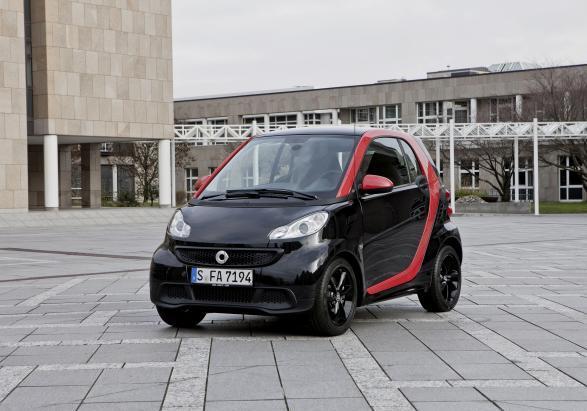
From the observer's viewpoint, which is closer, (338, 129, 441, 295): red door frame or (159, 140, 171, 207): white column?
(338, 129, 441, 295): red door frame

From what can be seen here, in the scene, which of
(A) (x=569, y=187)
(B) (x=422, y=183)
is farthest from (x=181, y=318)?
(A) (x=569, y=187)

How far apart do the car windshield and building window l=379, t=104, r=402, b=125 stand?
68925 millimetres

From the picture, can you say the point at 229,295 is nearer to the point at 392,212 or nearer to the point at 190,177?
the point at 392,212

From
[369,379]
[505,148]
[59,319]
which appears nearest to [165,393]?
[369,379]

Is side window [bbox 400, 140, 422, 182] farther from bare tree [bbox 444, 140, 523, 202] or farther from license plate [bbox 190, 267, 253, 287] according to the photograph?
bare tree [bbox 444, 140, 523, 202]

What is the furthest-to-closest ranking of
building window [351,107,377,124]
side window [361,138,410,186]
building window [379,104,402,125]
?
1. building window [351,107,377,124]
2. building window [379,104,402,125]
3. side window [361,138,410,186]

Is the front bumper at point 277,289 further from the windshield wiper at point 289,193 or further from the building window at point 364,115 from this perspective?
the building window at point 364,115

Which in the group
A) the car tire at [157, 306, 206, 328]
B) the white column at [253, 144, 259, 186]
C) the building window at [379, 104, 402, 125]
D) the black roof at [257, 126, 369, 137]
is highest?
the building window at [379, 104, 402, 125]

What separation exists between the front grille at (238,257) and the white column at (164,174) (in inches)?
1696

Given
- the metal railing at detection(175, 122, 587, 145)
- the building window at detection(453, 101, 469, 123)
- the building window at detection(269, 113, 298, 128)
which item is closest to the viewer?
the metal railing at detection(175, 122, 587, 145)

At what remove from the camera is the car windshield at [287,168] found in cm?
848

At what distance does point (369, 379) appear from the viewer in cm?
623

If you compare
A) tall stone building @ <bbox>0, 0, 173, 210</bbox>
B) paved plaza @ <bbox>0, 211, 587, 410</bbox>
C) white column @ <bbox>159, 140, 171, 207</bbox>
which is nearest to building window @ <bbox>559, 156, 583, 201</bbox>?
white column @ <bbox>159, 140, 171, 207</bbox>

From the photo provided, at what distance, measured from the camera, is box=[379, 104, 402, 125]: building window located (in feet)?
256
